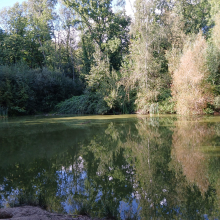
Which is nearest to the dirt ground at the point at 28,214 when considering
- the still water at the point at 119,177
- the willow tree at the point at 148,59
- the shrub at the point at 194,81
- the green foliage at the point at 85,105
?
the still water at the point at 119,177

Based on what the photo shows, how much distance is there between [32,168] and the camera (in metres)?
5.58

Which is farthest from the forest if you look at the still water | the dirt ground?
the dirt ground

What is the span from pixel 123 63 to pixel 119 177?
21.6 meters

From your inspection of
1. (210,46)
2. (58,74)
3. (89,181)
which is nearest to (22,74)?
(58,74)

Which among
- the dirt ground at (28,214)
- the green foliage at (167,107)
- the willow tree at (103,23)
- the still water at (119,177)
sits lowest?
the still water at (119,177)

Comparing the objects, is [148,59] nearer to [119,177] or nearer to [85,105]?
[85,105]

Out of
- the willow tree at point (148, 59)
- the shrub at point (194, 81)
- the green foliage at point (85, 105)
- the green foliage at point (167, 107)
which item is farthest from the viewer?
the green foliage at point (85, 105)

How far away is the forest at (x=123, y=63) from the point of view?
59.3 ft

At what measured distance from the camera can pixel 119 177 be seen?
484 cm

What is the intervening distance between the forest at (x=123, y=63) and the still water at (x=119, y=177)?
37.4ft

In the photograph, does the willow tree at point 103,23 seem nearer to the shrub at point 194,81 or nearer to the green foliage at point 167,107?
the green foliage at point 167,107

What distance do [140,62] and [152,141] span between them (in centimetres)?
1401

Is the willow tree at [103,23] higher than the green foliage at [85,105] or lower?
higher

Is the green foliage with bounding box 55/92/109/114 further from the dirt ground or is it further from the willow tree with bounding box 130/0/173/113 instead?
the dirt ground
